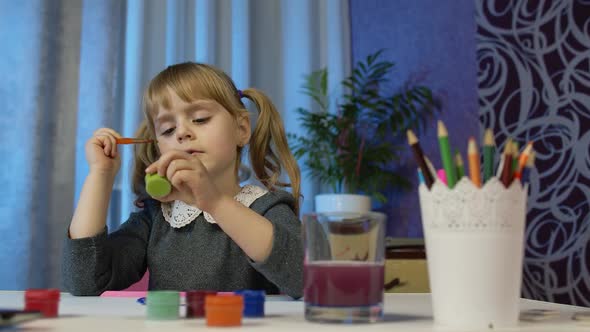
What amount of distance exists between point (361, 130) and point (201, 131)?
6.66ft

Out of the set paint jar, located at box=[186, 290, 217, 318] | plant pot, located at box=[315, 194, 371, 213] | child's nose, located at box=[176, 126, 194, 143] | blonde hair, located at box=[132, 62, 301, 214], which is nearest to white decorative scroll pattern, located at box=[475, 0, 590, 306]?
plant pot, located at box=[315, 194, 371, 213]

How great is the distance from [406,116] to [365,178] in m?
0.41

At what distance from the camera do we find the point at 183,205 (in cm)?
128

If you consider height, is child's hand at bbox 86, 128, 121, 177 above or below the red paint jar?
above

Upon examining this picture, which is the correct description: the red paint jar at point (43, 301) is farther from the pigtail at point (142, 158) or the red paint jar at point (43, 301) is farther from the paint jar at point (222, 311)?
the pigtail at point (142, 158)

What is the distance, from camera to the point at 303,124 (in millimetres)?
2896

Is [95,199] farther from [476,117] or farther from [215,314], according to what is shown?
[476,117]

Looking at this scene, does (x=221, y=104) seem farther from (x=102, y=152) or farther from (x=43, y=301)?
(x=43, y=301)

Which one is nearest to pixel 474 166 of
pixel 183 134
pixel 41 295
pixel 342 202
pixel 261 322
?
pixel 261 322

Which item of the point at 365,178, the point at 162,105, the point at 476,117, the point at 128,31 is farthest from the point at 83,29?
the point at 476,117

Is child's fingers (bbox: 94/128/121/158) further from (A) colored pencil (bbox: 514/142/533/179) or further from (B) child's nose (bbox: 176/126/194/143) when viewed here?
(A) colored pencil (bbox: 514/142/533/179)

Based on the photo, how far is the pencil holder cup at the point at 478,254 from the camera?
543 mm

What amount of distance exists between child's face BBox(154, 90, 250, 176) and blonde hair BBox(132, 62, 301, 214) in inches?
0.8

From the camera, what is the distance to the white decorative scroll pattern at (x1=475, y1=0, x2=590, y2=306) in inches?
109
